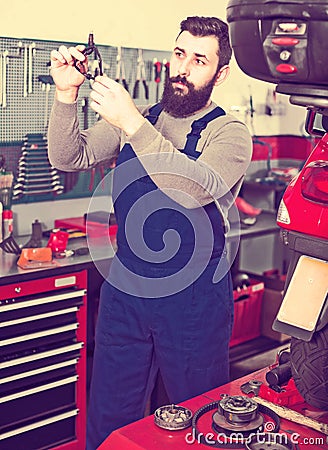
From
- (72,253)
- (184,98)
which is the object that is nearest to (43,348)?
(72,253)

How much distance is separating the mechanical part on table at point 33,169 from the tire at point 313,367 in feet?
7.75

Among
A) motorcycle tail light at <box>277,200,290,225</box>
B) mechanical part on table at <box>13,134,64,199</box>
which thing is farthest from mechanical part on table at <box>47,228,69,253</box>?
motorcycle tail light at <box>277,200,290,225</box>

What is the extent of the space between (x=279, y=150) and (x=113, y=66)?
1752mm

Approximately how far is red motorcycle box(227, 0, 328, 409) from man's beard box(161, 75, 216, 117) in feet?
3.03

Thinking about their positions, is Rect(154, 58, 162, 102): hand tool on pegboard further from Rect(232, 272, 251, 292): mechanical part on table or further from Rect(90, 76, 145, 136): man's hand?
Rect(90, 76, 145, 136): man's hand

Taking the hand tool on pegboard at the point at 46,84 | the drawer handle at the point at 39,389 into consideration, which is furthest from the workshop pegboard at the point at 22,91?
the drawer handle at the point at 39,389

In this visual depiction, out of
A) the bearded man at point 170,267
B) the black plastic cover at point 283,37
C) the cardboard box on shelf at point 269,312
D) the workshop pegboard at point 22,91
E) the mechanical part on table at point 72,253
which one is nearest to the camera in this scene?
the black plastic cover at point 283,37

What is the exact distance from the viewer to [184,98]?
2.27 m

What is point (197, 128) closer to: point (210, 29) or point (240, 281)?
point (210, 29)

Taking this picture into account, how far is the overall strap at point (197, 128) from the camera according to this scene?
2.26 metres

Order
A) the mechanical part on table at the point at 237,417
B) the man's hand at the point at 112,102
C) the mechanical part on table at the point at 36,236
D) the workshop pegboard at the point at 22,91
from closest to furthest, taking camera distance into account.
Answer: the mechanical part on table at the point at 237,417 < the man's hand at the point at 112,102 < the mechanical part on table at the point at 36,236 < the workshop pegboard at the point at 22,91

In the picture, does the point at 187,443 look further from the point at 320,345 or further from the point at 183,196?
the point at 183,196

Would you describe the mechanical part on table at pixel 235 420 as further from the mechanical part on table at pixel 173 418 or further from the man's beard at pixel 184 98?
the man's beard at pixel 184 98

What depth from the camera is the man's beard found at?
227 cm
